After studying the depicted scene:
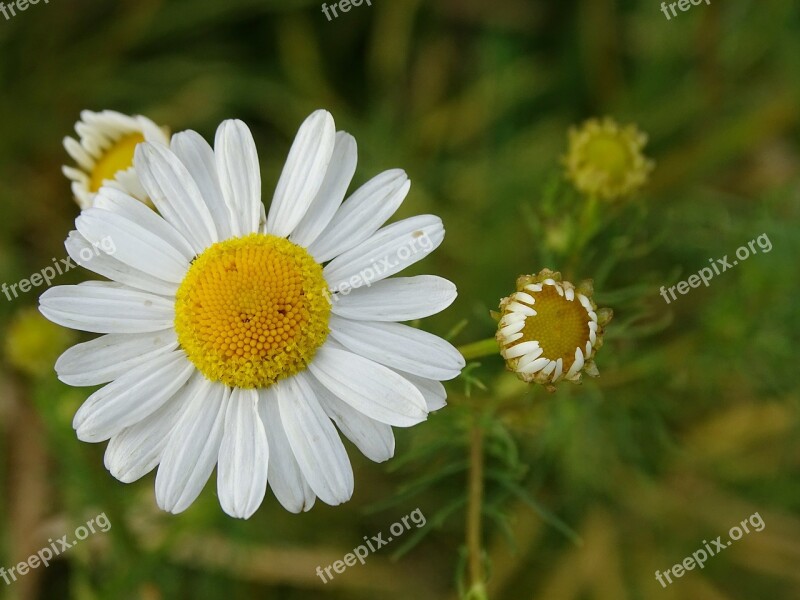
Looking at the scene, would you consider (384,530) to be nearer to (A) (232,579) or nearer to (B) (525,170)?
(A) (232,579)

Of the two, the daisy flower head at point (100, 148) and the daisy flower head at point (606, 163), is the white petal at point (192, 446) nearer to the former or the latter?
the daisy flower head at point (100, 148)

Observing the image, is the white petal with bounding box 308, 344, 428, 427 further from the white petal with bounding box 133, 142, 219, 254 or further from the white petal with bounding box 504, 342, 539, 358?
the white petal with bounding box 133, 142, 219, 254

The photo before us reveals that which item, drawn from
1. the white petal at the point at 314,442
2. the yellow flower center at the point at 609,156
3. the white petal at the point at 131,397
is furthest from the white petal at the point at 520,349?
the yellow flower center at the point at 609,156

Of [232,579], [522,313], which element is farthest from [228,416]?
[232,579]

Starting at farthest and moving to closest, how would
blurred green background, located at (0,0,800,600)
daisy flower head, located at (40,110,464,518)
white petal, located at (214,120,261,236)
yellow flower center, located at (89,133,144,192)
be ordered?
1. blurred green background, located at (0,0,800,600)
2. yellow flower center, located at (89,133,144,192)
3. white petal, located at (214,120,261,236)
4. daisy flower head, located at (40,110,464,518)

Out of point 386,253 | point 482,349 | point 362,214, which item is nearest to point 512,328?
point 482,349

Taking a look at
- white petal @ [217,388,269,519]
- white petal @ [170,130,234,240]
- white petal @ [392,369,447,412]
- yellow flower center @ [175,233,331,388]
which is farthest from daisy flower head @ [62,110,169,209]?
white petal @ [392,369,447,412]
